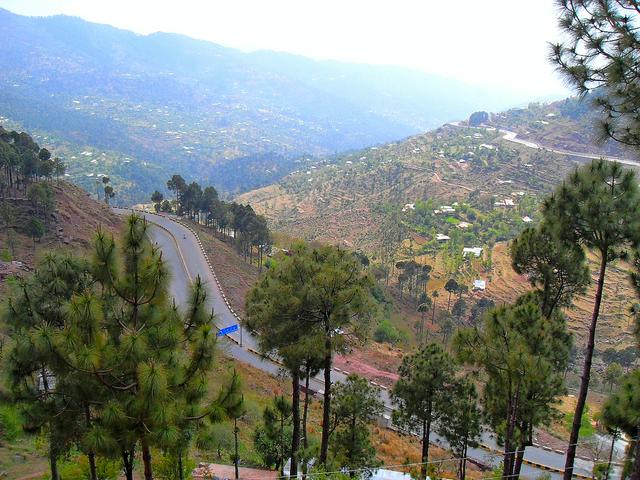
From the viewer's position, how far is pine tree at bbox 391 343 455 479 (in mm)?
14914

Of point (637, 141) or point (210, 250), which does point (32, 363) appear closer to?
point (637, 141)

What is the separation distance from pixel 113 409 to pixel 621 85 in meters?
8.79

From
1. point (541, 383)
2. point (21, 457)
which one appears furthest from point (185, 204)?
point (541, 383)

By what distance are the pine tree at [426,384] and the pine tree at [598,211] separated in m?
5.06

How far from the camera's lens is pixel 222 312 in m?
35.8

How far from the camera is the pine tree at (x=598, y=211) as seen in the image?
29.5 feet

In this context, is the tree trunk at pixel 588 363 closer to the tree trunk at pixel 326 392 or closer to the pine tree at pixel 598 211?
the pine tree at pixel 598 211

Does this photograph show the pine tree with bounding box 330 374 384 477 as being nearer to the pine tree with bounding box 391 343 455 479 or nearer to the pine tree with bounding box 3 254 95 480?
the pine tree with bounding box 391 343 455 479

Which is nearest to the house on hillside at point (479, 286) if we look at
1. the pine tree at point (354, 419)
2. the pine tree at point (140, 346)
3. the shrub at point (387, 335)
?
the shrub at point (387, 335)

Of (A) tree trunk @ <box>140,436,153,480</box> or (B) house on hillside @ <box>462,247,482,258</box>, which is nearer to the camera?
(A) tree trunk @ <box>140,436,153,480</box>

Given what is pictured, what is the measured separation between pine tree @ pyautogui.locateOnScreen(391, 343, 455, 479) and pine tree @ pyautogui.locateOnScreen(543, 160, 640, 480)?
5.06 meters

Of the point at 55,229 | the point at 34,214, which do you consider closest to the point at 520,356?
the point at 55,229

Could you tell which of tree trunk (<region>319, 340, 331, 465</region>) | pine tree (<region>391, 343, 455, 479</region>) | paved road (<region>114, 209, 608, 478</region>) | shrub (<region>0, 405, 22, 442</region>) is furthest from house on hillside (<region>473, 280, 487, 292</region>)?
shrub (<region>0, 405, 22, 442</region>)

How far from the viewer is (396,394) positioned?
15789mm
